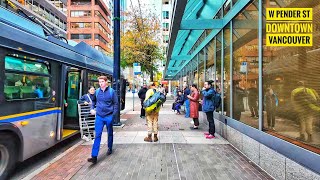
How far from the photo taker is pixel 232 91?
736cm

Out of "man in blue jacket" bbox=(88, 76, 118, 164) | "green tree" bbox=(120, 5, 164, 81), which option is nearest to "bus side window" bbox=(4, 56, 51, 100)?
"man in blue jacket" bbox=(88, 76, 118, 164)

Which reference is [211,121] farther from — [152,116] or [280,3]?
[280,3]

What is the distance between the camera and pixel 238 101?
6797 millimetres

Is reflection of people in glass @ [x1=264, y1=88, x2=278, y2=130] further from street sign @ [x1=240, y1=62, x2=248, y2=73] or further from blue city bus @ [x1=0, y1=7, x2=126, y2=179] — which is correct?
blue city bus @ [x1=0, y1=7, x2=126, y2=179]

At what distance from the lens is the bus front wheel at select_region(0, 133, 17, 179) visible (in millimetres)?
4230

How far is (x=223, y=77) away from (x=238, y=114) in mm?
1954

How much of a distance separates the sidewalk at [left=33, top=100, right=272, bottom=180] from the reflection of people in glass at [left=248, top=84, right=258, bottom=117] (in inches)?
40.5

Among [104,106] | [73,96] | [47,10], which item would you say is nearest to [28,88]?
[104,106]

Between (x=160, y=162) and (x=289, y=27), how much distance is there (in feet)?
11.3

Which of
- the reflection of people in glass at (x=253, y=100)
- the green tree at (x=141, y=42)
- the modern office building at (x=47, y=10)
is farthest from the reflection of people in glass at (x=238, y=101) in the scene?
the modern office building at (x=47, y=10)

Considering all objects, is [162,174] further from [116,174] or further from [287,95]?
[287,95]

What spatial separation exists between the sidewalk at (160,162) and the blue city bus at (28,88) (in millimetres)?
638

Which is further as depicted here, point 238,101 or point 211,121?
point 211,121

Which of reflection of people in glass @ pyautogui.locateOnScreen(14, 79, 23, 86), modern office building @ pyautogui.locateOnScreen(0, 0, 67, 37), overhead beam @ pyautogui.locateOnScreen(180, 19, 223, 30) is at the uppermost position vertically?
modern office building @ pyautogui.locateOnScreen(0, 0, 67, 37)
